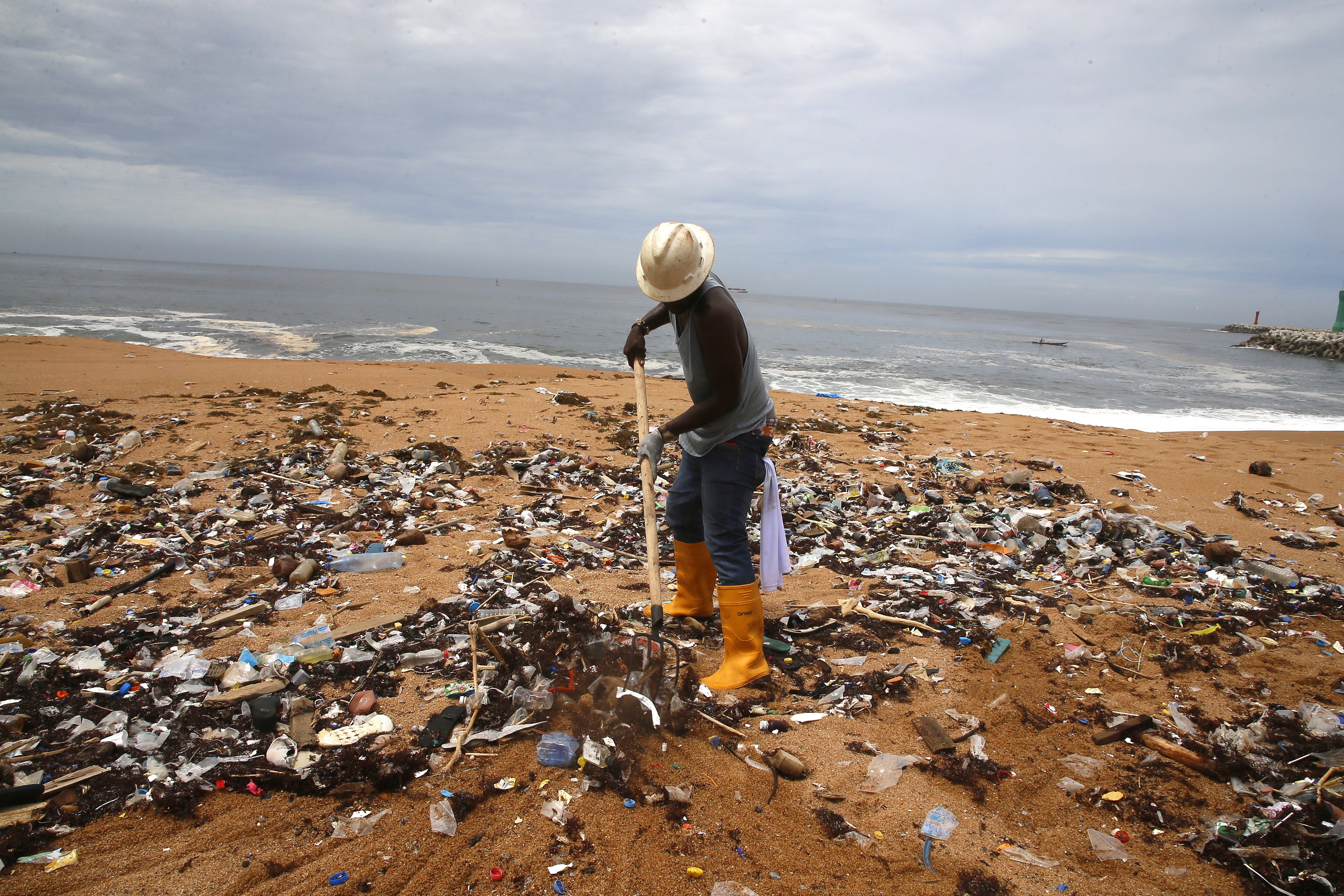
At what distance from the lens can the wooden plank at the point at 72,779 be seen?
215 cm

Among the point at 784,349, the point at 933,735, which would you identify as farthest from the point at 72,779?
the point at 784,349

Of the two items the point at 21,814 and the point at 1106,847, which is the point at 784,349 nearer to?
the point at 1106,847

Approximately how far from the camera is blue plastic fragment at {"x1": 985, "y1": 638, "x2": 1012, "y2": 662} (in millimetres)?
3143

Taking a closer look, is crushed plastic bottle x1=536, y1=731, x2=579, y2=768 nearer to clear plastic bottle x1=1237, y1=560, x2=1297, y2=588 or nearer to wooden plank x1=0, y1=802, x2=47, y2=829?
wooden plank x1=0, y1=802, x2=47, y2=829

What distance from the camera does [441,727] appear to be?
99.5 inches

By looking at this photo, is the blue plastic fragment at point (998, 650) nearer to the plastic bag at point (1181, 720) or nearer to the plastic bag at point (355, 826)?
the plastic bag at point (1181, 720)

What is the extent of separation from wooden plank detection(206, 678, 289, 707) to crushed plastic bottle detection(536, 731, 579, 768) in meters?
1.22

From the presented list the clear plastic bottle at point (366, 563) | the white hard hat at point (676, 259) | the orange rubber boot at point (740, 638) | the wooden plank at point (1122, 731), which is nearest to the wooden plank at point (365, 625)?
the clear plastic bottle at point (366, 563)

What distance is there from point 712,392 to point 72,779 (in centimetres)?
270

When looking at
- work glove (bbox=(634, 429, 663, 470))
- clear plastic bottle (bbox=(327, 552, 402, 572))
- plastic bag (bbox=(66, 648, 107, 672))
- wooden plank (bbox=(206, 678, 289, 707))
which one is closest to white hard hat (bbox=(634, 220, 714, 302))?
work glove (bbox=(634, 429, 663, 470))

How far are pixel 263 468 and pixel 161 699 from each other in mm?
3481

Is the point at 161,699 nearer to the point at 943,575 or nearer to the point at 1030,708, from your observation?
the point at 1030,708

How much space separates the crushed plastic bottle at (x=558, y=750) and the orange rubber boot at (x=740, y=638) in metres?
0.71

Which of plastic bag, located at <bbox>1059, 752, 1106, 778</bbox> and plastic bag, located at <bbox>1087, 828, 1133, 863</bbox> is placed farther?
plastic bag, located at <bbox>1059, 752, 1106, 778</bbox>
